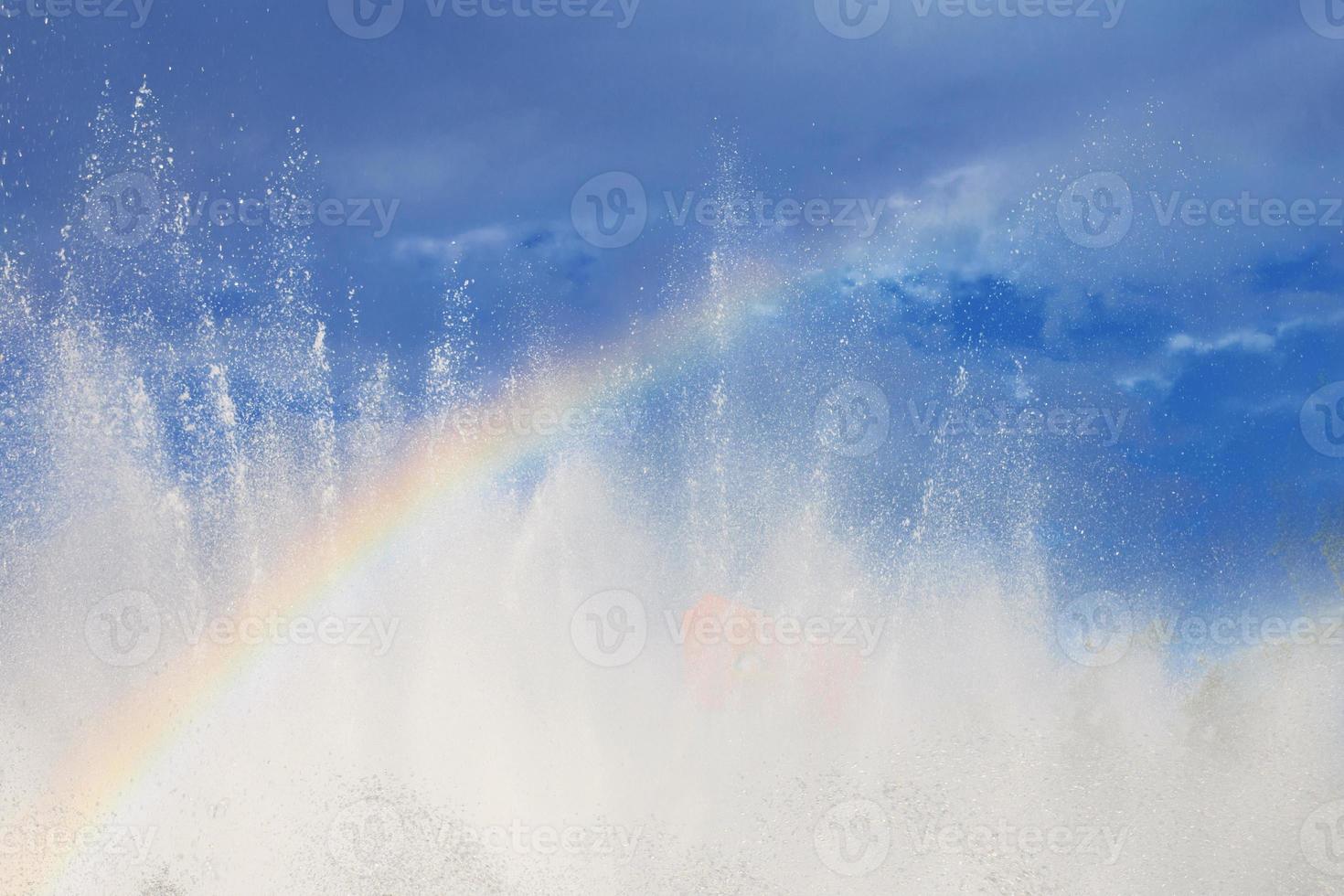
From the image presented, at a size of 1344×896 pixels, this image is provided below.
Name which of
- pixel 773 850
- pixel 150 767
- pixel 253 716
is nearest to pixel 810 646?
pixel 773 850

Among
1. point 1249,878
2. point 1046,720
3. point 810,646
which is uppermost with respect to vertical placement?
point 810,646

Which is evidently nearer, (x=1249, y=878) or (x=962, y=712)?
(x=1249, y=878)

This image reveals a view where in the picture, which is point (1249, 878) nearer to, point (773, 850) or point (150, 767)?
point (773, 850)

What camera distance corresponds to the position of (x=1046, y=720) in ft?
97.1

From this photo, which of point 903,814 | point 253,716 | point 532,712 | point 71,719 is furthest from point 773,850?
point 71,719

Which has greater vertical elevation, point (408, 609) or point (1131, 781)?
point (408, 609)

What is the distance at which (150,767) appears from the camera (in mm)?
24297

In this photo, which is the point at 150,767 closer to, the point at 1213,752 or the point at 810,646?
the point at 810,646

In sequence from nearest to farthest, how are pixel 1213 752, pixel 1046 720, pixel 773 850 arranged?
1. pixel 773 850
2. pixel 1213 752
3. pixel 1046 720

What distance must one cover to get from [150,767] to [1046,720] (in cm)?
2180

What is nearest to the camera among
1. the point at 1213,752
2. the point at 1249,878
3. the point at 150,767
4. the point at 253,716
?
the point at 1249,878

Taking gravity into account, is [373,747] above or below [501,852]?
above

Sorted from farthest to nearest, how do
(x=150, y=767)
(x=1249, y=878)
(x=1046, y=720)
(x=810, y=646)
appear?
1. (x=810, y=646)
2. (x=1046, y=720)
3. (x=150, y=767)
4. (x=1249, y=878)

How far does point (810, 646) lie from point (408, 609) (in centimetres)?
1115
